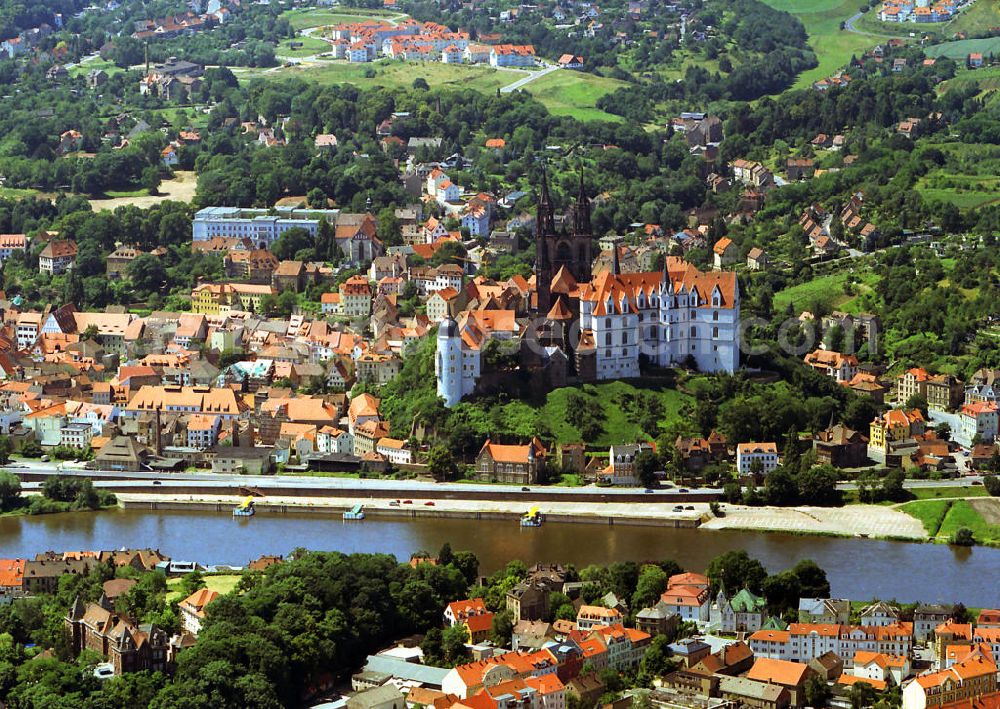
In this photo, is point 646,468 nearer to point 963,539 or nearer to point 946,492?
point 946,492

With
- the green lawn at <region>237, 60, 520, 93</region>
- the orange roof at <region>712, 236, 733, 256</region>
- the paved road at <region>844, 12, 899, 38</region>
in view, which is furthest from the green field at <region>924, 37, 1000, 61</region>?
the orange roof at <region>712, 236, 733, 256</region>

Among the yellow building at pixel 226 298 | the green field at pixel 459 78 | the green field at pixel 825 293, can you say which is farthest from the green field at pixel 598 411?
the green field at pixel 459 78

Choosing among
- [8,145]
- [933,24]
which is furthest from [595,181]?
[933,24]

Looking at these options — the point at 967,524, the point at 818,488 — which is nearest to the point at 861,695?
the point at 967,524

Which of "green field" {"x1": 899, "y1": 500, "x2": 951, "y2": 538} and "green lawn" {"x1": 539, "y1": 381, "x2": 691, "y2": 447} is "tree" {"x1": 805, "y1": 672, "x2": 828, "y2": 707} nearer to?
"green field" {"x1": 899, "y1": 500, "x2": 951, "y2": 538}

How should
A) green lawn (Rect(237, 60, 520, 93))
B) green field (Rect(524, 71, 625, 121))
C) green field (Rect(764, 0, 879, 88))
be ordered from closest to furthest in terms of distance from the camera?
green field (Rect(524, 71, 625, 121)), green lawn (Rect(237, 60, 520, 93)), green field (Rect(764, 0, 879, 88))
